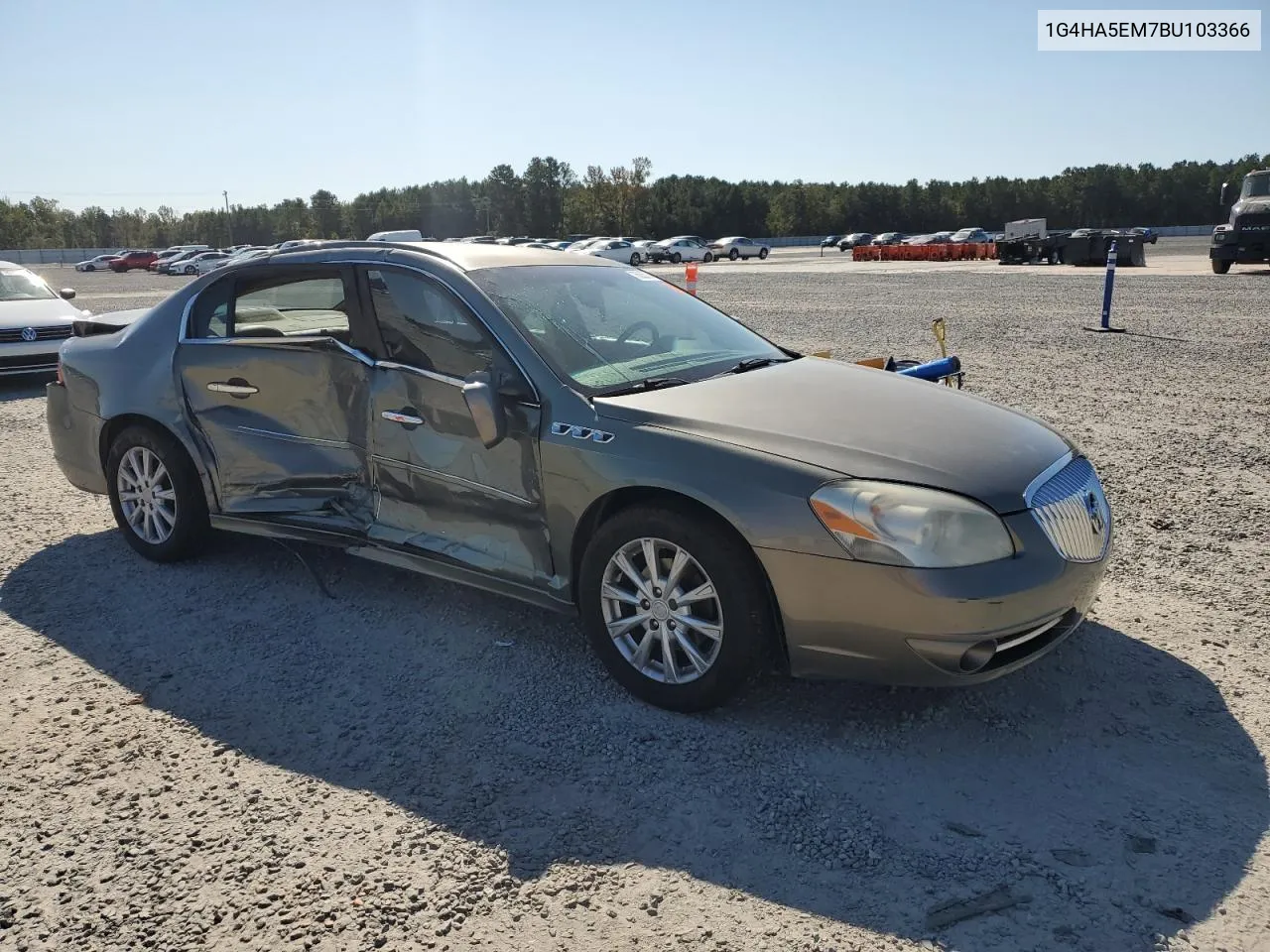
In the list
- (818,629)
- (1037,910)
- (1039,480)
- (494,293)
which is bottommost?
(1037,910)

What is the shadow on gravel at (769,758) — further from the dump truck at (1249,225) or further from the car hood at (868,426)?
the dump truck at (1249,225)

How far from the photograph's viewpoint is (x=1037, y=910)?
2.54 meters

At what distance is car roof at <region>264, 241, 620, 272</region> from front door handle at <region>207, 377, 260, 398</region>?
626mm

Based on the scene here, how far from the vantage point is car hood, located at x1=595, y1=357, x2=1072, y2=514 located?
3.27m

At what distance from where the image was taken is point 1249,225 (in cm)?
2523

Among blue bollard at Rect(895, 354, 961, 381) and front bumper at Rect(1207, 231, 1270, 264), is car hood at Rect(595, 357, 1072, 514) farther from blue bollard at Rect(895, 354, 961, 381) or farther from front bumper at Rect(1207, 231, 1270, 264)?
front bumper at Rect(1207, 231, 1270, 264)

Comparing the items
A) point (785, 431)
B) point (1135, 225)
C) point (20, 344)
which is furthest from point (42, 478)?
point (1135, 225)

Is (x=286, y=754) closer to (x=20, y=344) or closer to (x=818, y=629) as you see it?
(x=818, y=629)

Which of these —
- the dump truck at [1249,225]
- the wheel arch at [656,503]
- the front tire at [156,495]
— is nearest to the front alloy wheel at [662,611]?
the wheel arch at [656,503]

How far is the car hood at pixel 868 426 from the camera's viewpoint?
3.27 metres

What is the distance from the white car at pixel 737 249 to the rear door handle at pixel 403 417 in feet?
189

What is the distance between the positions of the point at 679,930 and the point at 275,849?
122 centimetres

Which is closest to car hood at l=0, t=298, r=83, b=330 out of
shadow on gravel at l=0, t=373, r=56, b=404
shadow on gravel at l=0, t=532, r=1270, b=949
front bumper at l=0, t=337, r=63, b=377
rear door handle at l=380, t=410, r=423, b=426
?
front bumper at l=0, t=337, r=63, b=377

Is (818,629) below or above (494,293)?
below
